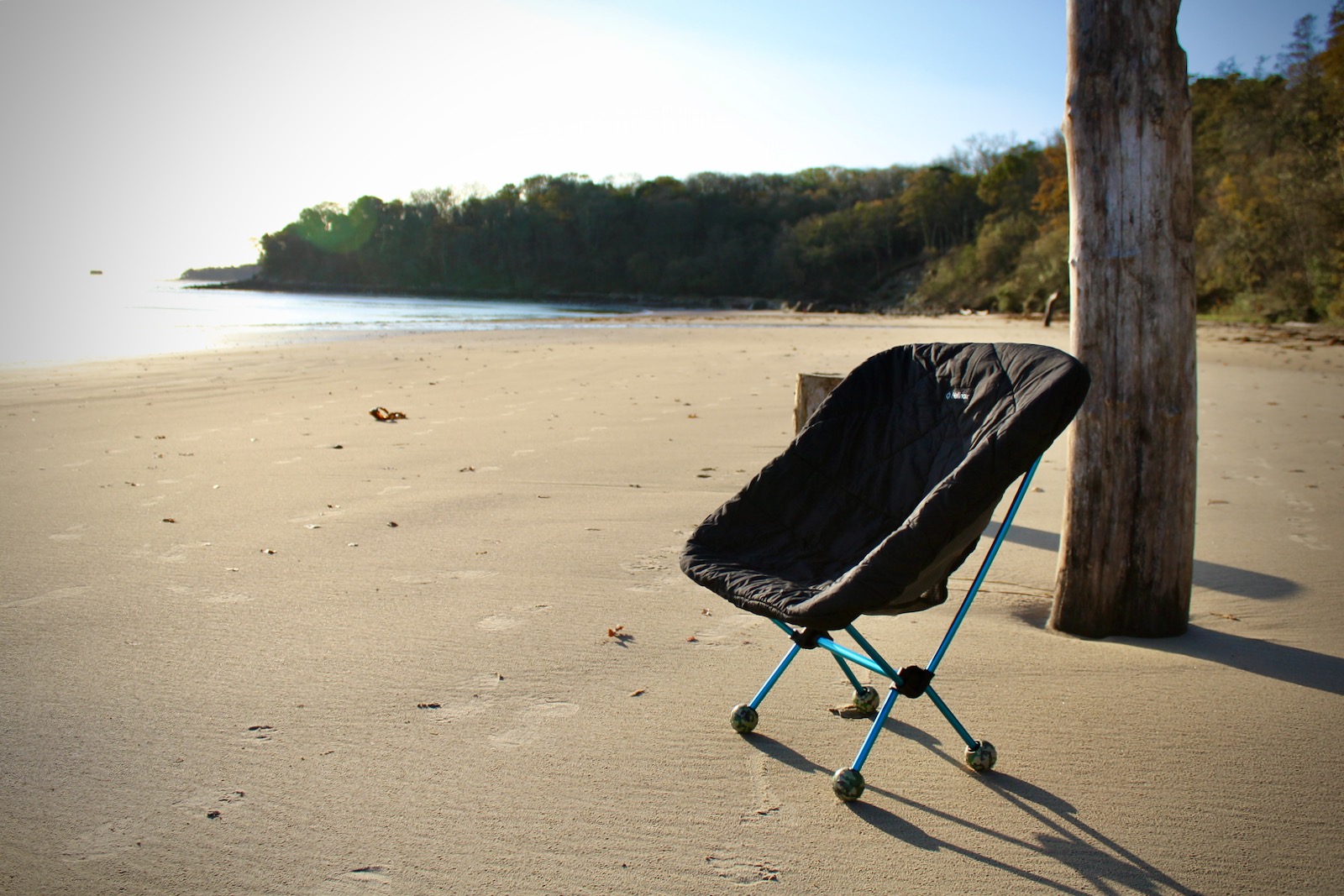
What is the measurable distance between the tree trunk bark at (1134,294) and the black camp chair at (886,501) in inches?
21.9

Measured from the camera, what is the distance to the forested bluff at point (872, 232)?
23531 mm

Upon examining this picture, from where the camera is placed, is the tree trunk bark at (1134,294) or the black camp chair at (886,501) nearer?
the black camp chair at (886,501)

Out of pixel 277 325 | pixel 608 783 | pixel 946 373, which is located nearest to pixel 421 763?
pixel 608 783

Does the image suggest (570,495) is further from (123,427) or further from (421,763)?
(123,427)

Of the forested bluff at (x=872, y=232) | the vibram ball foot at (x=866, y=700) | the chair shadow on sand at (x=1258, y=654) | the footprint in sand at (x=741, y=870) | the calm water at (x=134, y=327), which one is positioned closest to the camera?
the footprint in sand at (x=741, y=870)

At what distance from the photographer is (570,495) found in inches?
205

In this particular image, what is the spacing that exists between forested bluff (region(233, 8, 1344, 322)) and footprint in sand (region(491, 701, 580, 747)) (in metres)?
22.6

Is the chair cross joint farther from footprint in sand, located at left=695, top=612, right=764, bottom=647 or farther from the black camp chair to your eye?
footprint in sand, located at left=695, top=612, right=764, bottom=647

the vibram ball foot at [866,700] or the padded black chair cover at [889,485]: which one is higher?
the padded black chair cover at [889,485]

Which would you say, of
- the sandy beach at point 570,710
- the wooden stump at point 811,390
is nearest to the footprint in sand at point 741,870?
the sandy beach at point 570,710

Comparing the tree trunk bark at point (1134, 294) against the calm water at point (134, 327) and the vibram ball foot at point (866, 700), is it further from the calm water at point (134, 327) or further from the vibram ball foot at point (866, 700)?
the calm water at point (134, 327)

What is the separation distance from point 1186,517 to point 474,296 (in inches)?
3470

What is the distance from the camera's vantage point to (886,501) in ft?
8.90

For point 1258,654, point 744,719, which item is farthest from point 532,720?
point 1258,654
